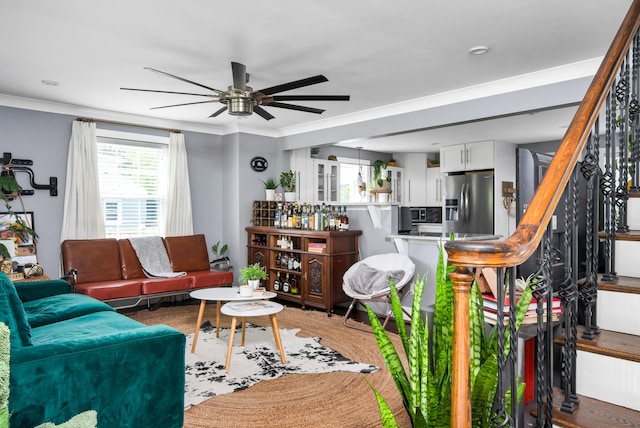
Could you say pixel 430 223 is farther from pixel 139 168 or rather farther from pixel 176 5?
pixel 176 5

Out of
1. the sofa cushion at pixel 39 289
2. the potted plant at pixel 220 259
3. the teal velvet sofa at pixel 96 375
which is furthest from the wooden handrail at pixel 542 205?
the potted plant at pixel 220 259

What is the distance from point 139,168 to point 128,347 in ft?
13.5

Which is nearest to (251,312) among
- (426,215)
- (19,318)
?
(19,318)

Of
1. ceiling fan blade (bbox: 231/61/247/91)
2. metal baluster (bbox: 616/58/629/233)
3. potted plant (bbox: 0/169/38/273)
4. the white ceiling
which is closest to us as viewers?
metal baluster (bbox: 616/58/629/233)

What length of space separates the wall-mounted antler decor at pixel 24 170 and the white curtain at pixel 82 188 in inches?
5.4

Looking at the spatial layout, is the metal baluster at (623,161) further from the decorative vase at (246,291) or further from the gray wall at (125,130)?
the gray wall at (125,130)

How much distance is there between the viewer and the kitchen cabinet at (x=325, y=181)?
281 inches

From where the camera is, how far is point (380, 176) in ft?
26.5

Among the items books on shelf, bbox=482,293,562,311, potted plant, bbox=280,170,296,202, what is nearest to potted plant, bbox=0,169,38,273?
potted plant, bbox=280,170,296,202

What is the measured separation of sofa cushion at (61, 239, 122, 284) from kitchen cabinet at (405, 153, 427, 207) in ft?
18.1

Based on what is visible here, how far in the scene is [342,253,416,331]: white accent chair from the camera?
14.2ft

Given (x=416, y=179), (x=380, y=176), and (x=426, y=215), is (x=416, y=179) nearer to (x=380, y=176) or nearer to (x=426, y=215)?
(x=426, y=215)

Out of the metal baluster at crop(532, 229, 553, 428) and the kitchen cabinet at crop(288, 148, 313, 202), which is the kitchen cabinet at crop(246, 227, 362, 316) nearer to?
the kitchen cabinet at crop(288, 148, 313, 202)

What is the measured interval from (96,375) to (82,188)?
148 inches
